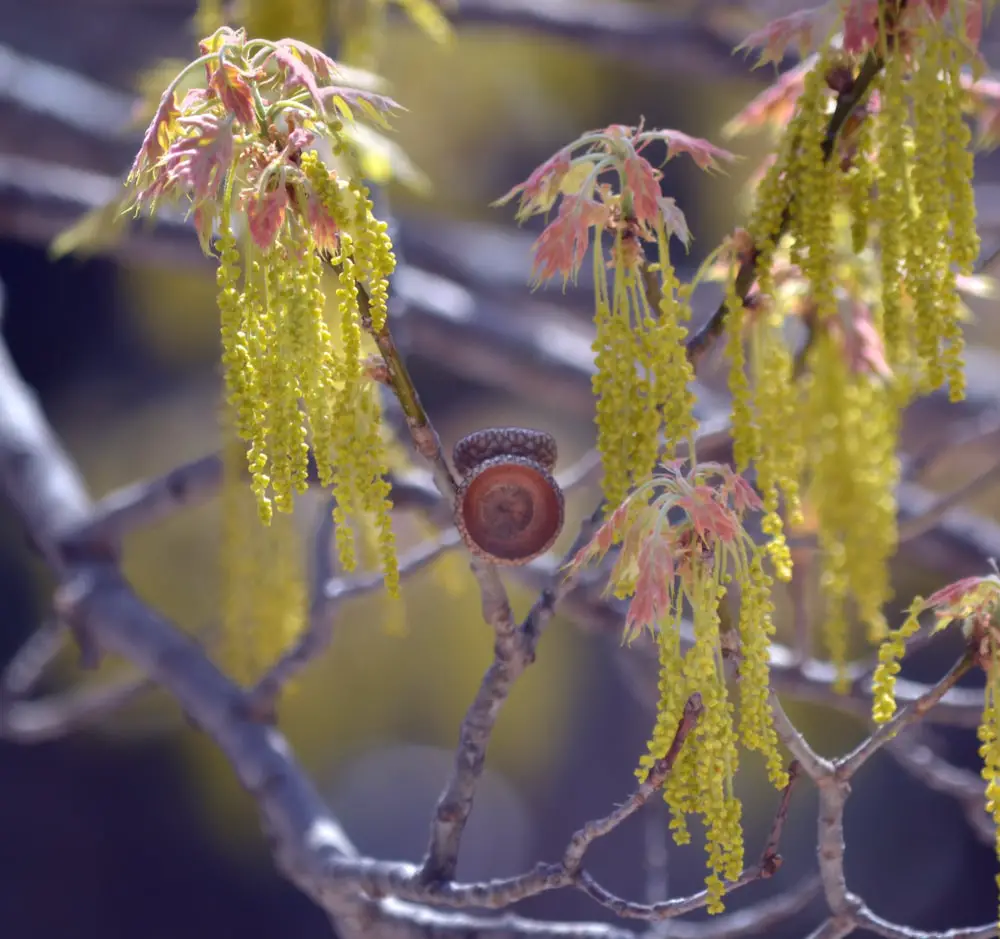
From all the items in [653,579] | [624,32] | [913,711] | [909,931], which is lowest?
[909,931]

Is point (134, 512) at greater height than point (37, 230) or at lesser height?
lesser

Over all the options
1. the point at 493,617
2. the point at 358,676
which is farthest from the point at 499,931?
the point at 358,676

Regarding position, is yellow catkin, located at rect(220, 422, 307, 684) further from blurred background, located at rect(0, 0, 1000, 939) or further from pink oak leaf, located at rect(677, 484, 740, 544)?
blurred background, located at rect(0, 0, 1000, 939)

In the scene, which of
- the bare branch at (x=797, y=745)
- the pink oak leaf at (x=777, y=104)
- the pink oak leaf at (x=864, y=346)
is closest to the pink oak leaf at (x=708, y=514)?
the bare branch at (x=797, y=745)

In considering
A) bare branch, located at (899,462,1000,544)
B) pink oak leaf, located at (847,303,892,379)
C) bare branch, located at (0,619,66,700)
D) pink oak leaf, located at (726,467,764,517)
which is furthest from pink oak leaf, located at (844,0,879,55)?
bare branch, located at (0,619,66,700)

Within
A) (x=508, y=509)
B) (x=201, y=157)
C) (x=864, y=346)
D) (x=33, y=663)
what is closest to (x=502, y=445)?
(x=508, y=509)

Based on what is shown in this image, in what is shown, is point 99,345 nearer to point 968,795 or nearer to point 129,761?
point 129,761

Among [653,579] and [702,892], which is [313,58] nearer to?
[653,579]

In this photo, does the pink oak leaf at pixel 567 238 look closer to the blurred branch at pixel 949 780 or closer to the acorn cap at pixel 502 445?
the acorn cap at pixel 502 445

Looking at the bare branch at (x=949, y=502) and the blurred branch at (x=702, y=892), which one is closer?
the blurred branch at (x=702, y=892)
